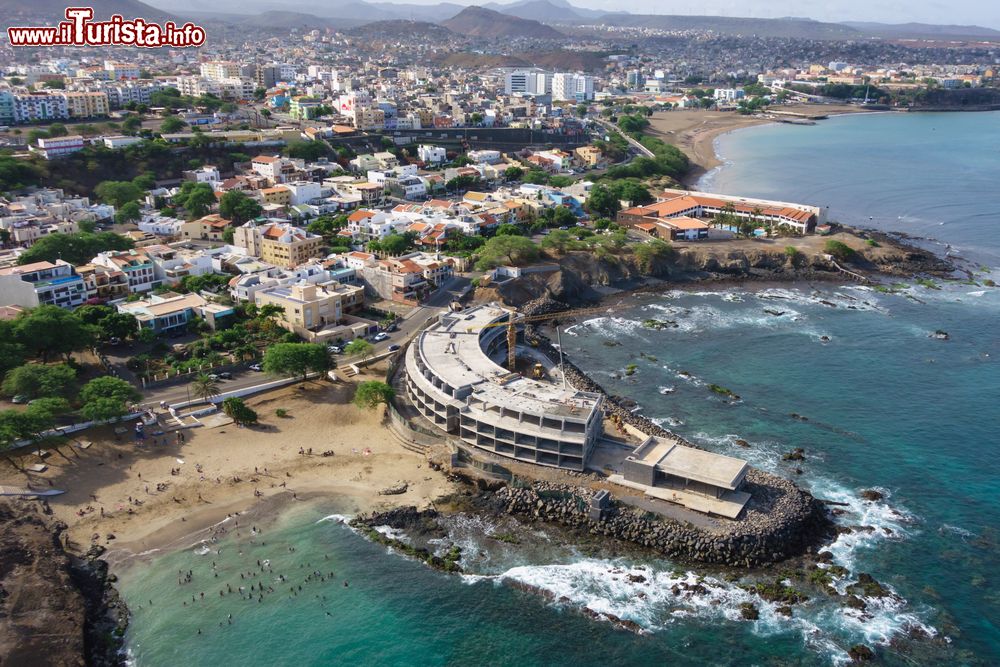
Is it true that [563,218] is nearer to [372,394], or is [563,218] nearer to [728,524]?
[372,394]

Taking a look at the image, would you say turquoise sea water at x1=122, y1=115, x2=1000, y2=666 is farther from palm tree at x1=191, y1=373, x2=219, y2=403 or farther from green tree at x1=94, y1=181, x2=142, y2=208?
green tree at x1=94, y1=181, x2=142, y2=208

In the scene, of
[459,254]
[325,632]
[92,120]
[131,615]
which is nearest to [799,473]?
[325,632]

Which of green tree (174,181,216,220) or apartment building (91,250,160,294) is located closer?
apartment building (91,250,160,294)

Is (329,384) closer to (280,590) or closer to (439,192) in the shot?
(280,590)

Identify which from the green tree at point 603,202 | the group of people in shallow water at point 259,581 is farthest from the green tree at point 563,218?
the group of people in shallow water at point 259,581

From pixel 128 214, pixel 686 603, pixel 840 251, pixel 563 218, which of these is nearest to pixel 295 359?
pixel 686 603


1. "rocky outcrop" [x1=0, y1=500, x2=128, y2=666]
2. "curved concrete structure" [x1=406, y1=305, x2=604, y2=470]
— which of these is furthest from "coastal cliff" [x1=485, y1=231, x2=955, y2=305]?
"rocky outcrop" [x1=0, y1=500, x2=128, y2=666]
